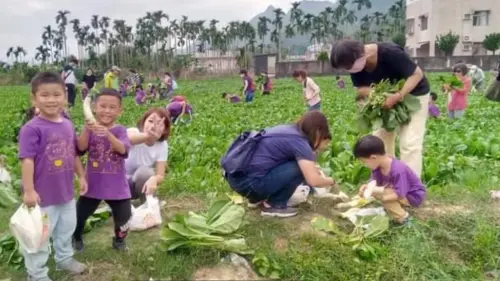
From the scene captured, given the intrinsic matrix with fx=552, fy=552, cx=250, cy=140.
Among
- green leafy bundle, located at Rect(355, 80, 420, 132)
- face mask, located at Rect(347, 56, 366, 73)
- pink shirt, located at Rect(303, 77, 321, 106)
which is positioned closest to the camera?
face mask, located at Rect(347, 56, 366, 73)

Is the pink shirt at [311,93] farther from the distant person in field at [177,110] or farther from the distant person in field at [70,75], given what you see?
the distant person in field at [70,75]

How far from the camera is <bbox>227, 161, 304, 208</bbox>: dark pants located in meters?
4.68

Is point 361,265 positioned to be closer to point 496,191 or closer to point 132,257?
point 132,257

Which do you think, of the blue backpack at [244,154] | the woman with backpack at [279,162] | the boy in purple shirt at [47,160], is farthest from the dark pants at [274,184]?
the boy in purple shirt at [47,160]

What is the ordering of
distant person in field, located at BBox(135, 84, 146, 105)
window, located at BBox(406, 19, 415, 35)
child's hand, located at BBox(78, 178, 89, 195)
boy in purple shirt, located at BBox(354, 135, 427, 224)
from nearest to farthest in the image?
child's hand, located at BBox(78, 178, 89, 195) → boy in purple shirt, located at BBox(354, 135, 427, 224) → distant person in field, located at BBox(135, 84, 146, 105) → window, located at BBox(406, 19, 415, 35)

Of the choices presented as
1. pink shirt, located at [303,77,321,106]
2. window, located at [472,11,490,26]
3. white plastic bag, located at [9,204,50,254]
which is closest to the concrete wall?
window, located at [472,11,490,26]

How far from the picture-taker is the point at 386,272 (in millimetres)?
4082

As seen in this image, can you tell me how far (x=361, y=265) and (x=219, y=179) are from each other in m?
2.53

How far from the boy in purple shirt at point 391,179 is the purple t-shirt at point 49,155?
2319 millimetres

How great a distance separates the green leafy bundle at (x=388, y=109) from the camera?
17.4ft

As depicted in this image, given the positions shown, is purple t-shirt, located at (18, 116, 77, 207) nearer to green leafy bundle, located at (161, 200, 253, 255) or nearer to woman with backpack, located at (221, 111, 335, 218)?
green leafy bundle, located at (161, 200, 253, 255)

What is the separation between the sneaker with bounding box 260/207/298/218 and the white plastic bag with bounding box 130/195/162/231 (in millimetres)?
939

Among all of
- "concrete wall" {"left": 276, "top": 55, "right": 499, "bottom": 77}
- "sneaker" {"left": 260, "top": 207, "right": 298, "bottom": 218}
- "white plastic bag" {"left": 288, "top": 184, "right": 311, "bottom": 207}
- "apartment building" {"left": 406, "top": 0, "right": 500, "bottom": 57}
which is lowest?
"sneaker" {"left": 260, "top": 207, "right": 298, "bottom": 218}

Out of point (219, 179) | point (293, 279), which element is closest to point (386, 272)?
point (293, 279)
